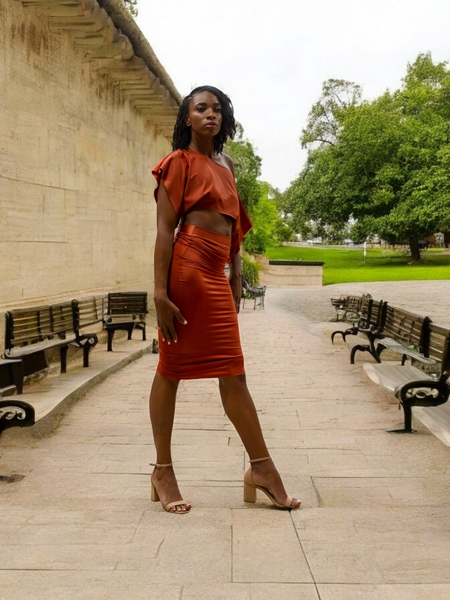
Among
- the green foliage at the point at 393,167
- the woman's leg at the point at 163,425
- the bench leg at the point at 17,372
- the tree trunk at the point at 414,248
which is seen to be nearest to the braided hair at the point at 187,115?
the woman's leg at the point at 163,425

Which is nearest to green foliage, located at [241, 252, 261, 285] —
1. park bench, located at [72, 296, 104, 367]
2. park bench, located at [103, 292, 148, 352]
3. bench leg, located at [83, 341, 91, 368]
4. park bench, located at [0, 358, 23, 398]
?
park bench, located at [103, 292, 148, 352]

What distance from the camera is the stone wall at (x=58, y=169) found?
7.11m

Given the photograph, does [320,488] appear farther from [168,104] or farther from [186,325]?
[168,104]

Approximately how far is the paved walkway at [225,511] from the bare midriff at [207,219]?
131cm

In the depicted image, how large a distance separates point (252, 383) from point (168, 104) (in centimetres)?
652

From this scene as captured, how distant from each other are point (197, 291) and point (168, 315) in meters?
0.18

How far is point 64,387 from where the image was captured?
21.0 ft

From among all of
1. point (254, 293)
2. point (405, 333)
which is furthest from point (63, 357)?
point (254, 293)

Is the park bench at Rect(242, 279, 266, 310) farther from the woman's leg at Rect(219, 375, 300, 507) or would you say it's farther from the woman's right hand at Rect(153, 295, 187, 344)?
the woman's right hand at Rect(153, 295, 187, 344)

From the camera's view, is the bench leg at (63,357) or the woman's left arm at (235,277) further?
the bench leg at (63,357)

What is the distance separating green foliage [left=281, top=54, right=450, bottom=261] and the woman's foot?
129 ft

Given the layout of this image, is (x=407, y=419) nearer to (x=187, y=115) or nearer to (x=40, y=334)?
(x=187, y=115)

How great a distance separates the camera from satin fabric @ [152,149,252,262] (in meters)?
3.21

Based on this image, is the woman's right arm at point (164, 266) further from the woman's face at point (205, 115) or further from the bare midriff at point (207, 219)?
the woman's face at point (205, 115)
